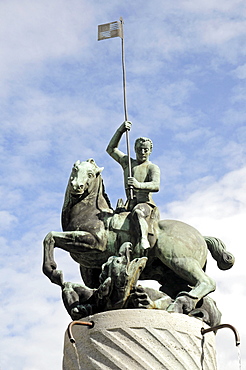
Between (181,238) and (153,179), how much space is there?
110 centimetres

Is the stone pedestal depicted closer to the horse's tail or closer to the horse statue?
the horse statue

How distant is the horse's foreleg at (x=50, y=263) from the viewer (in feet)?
37.5

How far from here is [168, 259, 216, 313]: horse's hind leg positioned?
10.9 meters

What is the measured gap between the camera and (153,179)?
12.5m

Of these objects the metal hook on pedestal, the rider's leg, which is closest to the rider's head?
the rider's leg

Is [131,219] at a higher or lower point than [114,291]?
higher

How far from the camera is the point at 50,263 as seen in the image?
11727 mm

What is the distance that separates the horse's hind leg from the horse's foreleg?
1.78 m

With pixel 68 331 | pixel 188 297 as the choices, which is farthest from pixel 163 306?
pixel 68 331

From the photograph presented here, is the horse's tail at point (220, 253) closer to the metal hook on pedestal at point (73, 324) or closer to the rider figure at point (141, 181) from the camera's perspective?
the rider figure at point (141, 181)

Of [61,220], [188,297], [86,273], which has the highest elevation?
[61,220]

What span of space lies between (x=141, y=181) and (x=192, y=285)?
1997 mm

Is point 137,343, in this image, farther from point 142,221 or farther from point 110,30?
point 110,30

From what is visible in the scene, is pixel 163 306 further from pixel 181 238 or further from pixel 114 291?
pixel 181 238
